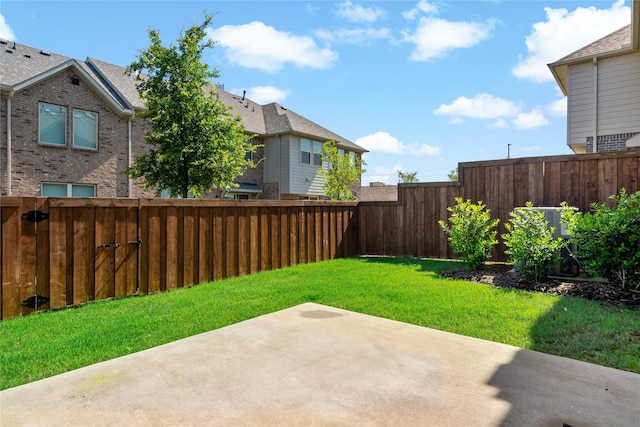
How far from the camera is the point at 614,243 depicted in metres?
5.34

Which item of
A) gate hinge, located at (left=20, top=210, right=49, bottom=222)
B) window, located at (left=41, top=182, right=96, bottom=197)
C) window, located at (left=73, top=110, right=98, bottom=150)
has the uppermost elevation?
window, located at (left=73, top=110, right=98, bottom=150)

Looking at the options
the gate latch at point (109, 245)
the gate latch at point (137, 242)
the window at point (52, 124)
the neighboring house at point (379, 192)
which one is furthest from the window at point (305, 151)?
the gate latch at point (109, 245)

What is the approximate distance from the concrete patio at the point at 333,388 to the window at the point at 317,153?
1845cm

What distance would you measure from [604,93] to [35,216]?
13.3 metres

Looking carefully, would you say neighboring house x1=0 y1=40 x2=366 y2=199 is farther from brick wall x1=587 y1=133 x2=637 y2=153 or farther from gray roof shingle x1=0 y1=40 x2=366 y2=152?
brick wall x1=587 y1=133 x2=637 y2=153

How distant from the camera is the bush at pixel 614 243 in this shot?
520cm

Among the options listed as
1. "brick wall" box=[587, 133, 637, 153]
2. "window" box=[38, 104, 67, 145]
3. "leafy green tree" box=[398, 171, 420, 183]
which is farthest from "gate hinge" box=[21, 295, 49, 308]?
"leafy green tree" box=[398, 171, 420, 183]

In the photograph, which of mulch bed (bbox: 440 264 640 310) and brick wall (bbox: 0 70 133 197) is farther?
brick wall (bbox: 0 70 133 197)

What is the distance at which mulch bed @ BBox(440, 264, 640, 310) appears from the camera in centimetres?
512

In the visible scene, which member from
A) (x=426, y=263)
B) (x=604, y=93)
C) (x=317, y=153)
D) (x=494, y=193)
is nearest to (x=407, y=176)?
(x=317, y=153)

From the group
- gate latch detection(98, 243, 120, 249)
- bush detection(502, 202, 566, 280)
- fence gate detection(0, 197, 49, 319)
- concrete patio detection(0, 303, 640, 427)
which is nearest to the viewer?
concrete patio detection(0, 303, 640, 427)

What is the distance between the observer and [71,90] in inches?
525

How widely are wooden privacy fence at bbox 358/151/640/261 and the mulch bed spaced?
2116 millimetres

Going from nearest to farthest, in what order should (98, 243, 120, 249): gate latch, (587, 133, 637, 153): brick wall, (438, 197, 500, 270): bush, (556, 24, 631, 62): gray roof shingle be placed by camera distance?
1. (98, 243, 120, 249): gate latch
2. (438, 197, 500, 270): bush
3. (587, 133, 637, 153): brick wall
4. (556, 24, 631, 62): gray roof shingle
